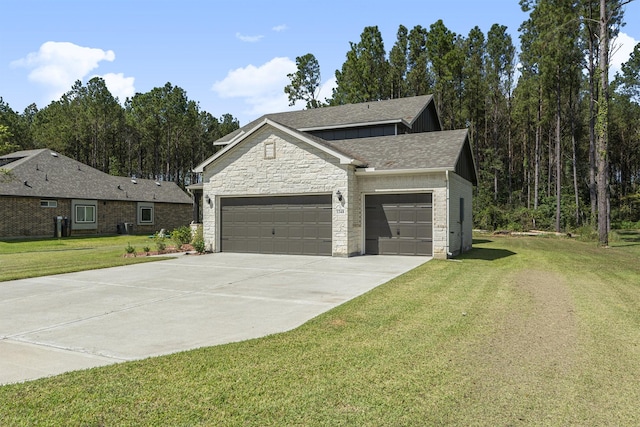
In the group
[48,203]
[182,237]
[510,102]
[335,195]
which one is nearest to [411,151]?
[335,195]

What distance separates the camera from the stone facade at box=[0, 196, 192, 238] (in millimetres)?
24441

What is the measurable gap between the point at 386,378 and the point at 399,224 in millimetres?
11504

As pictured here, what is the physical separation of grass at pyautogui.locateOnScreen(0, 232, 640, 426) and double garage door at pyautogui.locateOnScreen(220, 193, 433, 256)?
8185 millimetres

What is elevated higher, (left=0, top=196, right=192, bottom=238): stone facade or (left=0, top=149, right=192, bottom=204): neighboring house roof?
(left=0, top=149, right=192, bottom=204): neighboring house roof

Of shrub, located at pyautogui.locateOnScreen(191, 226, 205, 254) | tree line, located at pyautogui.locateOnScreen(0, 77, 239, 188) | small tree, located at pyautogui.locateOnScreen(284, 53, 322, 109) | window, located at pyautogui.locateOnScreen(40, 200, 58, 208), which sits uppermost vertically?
small tree, located at pyautogui.locateOnScreen(284, 53, 322, 109)

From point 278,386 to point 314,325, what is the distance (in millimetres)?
2119

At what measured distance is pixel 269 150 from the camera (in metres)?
16.1

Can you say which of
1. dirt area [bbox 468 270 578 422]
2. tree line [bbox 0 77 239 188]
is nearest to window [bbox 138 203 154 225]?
tree line [bbox 0 77 239 188]

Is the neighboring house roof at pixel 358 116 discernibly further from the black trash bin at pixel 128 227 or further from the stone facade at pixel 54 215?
the stone facade at pixel 54 215

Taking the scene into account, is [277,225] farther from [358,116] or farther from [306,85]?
[306,85]

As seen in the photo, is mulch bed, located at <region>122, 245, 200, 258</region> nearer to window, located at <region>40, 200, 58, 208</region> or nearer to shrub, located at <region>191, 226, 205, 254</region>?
shrub, located at <region>191, 226, 205, 254</region>

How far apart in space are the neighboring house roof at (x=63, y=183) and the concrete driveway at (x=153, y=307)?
17664 mm

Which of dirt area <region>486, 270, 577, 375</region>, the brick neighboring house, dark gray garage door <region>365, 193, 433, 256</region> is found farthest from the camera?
the brick neighboring house

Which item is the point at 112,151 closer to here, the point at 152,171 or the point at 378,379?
the point at 152,171
